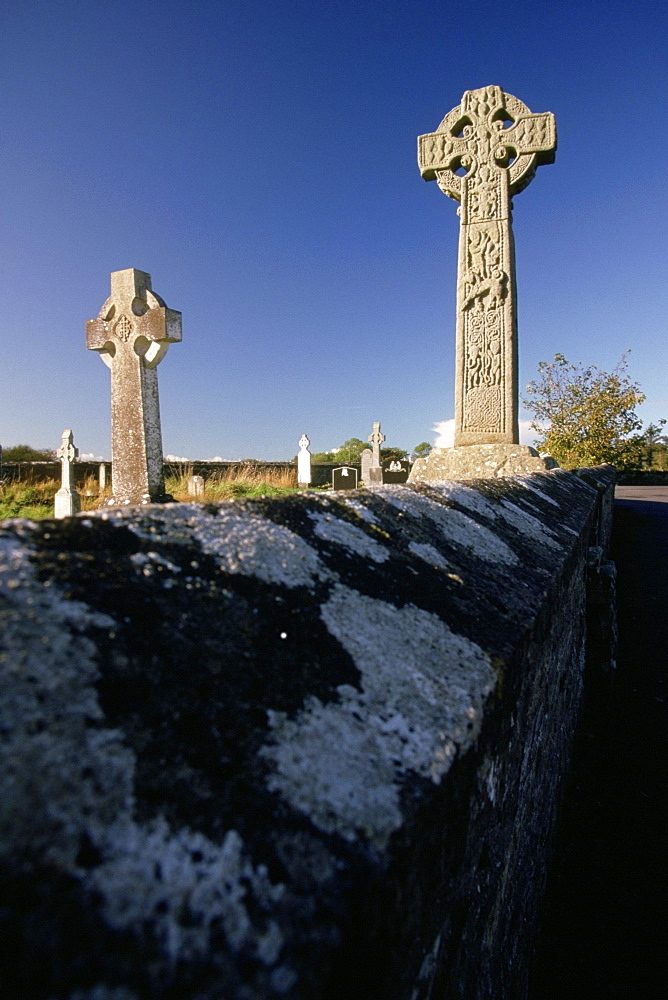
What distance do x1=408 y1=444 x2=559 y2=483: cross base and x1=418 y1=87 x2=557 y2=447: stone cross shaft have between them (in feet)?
1.05

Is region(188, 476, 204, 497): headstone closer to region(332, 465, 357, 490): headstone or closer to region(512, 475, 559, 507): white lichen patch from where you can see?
region(332, 465, 357, 490): headstone

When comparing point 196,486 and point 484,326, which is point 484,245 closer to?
point 484,326

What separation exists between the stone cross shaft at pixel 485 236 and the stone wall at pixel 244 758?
15.7 ft

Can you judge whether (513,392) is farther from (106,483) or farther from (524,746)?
(106,483)

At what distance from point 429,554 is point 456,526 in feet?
0.85

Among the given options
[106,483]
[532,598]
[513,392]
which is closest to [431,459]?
[513,392]

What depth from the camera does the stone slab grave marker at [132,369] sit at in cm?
695

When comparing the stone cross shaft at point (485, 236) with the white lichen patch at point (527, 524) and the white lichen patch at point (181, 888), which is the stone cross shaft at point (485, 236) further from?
the white lichen patch at point (181, 888)

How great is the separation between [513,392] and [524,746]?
467 cm

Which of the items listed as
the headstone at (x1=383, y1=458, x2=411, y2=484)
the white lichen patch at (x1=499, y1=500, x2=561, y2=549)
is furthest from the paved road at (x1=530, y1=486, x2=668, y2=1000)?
the headstone at (x1=383, y1=458, x2=411, y2=484)

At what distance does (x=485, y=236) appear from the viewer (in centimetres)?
534

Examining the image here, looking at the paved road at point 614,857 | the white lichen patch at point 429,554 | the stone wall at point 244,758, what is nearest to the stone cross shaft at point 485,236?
the paved road at point 614,857

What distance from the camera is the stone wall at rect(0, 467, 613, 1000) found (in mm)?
347

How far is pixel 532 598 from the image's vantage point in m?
1.10
